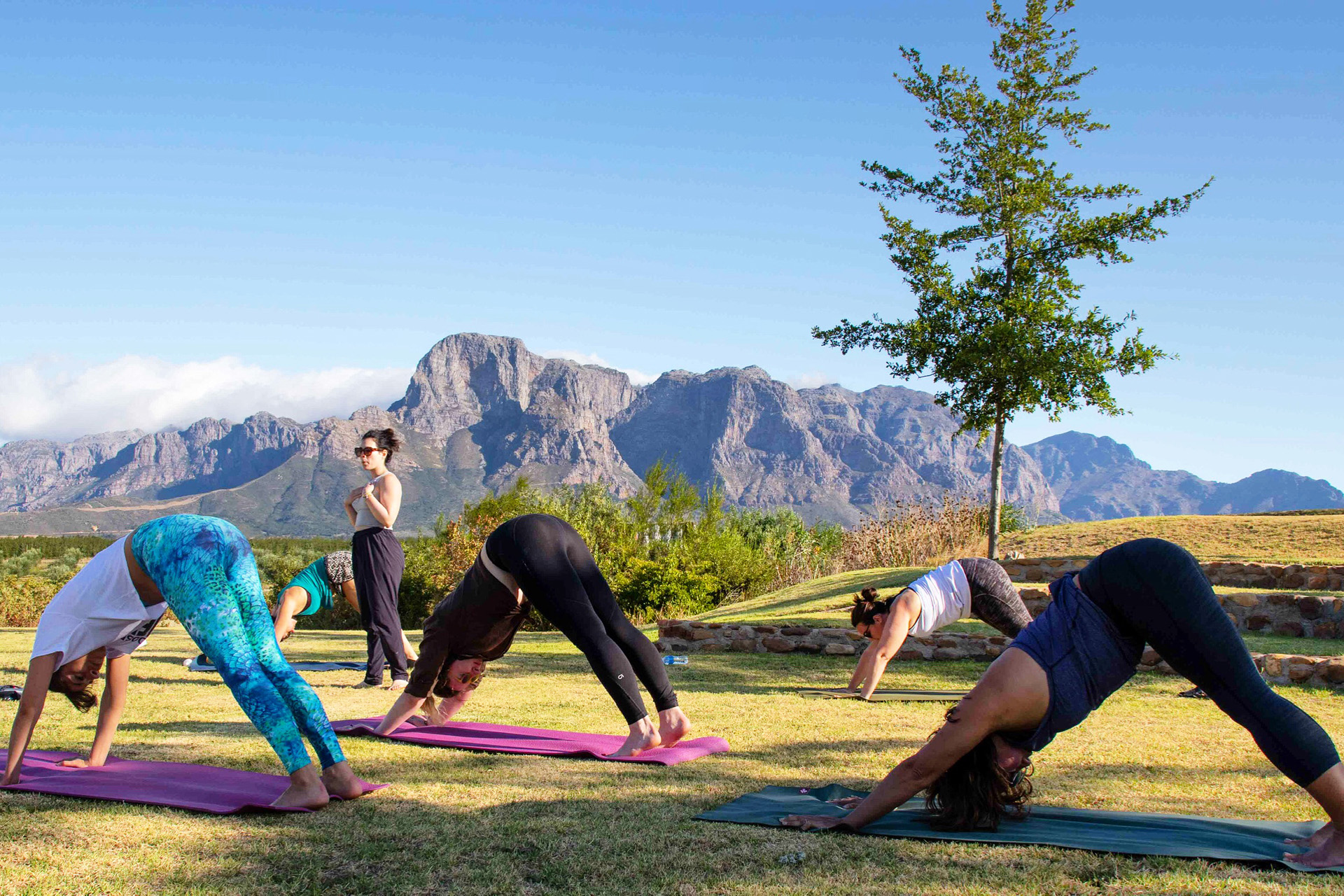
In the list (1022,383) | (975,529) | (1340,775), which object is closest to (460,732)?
(1340,775)

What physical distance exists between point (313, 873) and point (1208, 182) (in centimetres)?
1730

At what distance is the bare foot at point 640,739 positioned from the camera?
500 cm

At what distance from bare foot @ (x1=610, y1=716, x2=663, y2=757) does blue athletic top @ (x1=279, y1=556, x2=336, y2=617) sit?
468 centimetres

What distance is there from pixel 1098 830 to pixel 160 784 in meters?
3.91

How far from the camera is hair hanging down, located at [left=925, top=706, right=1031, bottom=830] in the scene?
138 inches

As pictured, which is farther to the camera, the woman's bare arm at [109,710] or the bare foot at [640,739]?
A: the bare foot at [640,739]

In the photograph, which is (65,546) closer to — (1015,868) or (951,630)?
→ (951,630)

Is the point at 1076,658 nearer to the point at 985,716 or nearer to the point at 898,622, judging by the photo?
the point at 985,716

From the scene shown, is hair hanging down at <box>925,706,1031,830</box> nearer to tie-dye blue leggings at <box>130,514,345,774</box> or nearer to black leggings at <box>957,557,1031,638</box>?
tie-dye blue leggings at <box>130,514,345,774</box>

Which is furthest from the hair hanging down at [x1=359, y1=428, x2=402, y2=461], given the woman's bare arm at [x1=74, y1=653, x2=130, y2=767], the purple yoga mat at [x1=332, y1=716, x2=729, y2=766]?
the woman's bare arm at [x1=74, y1=653, x2=130, y2=767]

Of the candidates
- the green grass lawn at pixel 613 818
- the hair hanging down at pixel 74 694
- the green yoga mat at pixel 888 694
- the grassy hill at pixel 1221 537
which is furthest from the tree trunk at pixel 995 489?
the hair hanging down at pixel 74 694

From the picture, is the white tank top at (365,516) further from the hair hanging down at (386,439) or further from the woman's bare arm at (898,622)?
the woman's bare arm at (898,622)

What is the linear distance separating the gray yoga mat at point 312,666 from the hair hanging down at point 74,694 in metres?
4.60

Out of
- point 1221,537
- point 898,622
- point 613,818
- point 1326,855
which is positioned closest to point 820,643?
point 898,622
